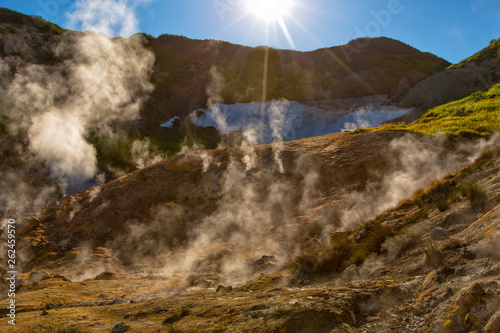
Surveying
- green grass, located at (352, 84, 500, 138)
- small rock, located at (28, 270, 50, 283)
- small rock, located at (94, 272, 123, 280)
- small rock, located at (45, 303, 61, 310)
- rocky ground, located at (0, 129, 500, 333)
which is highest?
green grass, located at (352, 84, 500, 138)

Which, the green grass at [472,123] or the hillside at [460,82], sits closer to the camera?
the green grass at [472,123]

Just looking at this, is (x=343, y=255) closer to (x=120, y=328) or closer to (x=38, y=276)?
(x=120, y=328)

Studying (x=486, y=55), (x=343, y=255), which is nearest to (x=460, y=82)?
(x=486, y=55)

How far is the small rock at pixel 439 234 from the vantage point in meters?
4.39

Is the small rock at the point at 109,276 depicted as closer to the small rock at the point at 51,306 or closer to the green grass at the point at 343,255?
the small rock at the point at 51,306

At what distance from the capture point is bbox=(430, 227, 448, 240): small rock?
4.39 m

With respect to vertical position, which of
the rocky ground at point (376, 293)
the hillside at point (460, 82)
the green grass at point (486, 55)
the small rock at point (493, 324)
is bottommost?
the small rock at point (493, 324)

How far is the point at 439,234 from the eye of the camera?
4445mm

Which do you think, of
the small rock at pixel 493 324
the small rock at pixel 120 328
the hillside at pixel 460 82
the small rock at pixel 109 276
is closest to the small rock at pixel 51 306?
the small rock at pixel 120 328

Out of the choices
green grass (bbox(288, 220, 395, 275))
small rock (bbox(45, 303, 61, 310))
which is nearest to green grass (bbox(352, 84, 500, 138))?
green grass (bbox(288, 220, 395, 275))

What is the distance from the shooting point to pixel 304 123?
31141 mm

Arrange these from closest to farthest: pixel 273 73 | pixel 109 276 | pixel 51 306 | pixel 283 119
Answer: pixel 51 306 → pixel 109 276 → pixel 283 119 → pixel 273 73

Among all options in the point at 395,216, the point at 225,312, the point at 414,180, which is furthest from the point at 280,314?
the point at 414,180

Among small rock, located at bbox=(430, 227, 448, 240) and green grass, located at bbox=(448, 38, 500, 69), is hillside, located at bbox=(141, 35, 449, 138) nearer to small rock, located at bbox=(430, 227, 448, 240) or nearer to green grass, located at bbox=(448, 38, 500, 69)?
green grass, located at bbox=(448, 38, 500, 69)
